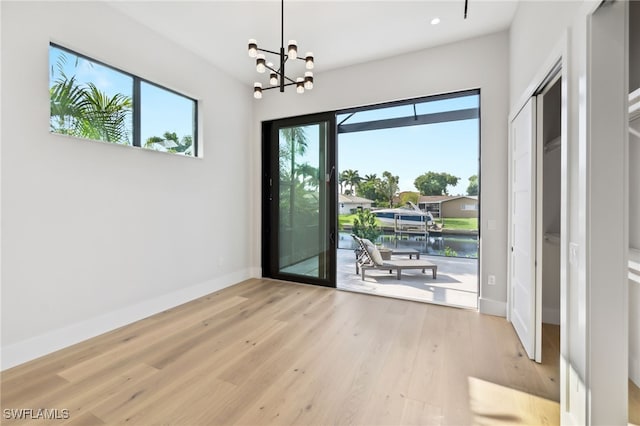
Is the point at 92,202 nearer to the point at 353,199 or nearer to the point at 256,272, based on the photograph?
the point at 256,272

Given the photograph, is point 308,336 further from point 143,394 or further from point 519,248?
point 519,248

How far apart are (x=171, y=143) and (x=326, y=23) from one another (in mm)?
2252

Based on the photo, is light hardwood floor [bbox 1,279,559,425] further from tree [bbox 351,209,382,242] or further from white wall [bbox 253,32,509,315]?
tree [bbox 351,209,382,242]

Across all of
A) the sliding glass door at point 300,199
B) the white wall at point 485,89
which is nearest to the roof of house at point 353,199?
the sliding glass door at point 300,199

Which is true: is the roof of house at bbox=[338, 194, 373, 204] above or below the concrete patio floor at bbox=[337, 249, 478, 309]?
above

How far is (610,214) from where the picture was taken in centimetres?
122

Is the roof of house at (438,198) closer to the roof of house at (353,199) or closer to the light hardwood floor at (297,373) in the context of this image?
the roof of house at (353,199)

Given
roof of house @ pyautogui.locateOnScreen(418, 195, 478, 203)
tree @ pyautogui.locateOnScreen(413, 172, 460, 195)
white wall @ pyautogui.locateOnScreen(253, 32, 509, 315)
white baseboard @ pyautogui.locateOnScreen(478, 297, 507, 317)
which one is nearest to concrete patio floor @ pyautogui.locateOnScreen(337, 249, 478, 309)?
white baseboard @ pyautogui.locateOnScreen(478, 297, 507, 317)

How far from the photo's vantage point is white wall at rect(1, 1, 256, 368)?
2.11 meters

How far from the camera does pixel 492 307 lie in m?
3.09

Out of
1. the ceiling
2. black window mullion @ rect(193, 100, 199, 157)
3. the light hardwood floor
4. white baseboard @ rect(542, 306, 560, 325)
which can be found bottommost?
the light hardwood floor

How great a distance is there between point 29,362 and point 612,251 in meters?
3.80

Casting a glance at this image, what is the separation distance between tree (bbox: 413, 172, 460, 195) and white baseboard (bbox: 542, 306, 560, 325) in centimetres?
389

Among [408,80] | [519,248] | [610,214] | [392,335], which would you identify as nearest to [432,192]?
[408,80]
